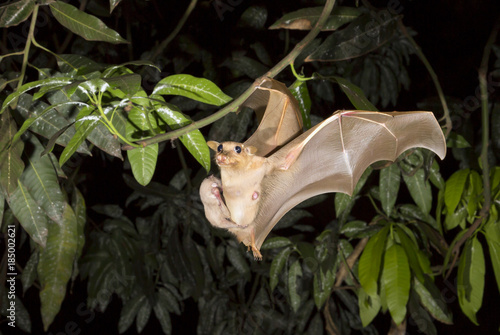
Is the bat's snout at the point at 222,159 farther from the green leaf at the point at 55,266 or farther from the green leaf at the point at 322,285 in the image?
the green leaf at the point at 322,285

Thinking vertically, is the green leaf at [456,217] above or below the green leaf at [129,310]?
above

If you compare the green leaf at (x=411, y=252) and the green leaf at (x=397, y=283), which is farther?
the green leaf at (x=411, y=252)

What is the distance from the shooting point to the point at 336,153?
5.04 ft

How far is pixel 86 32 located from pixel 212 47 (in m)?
1.64

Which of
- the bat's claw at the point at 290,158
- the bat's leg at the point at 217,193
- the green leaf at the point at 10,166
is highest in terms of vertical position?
the green leaf at the point at 10,166

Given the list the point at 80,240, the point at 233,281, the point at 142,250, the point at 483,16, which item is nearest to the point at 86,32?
the point at 80,240

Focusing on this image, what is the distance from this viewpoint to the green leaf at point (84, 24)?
136cm

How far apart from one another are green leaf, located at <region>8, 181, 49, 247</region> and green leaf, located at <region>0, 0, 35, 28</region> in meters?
0.47

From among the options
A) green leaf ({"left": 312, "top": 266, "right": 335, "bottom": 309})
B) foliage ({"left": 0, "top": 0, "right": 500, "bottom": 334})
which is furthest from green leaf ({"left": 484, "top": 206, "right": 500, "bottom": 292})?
green leaf ({"left": 312, "top": 266, "right": 335, "bottom": 309})

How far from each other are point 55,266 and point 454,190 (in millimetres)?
1740

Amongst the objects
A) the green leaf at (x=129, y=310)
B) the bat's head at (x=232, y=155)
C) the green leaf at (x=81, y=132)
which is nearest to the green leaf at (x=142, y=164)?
the green leaf at (x=81, y=132)

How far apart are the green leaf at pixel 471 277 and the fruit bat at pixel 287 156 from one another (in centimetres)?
96

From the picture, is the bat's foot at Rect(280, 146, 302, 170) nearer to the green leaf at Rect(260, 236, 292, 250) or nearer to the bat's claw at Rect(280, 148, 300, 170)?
the bat's claw at Rect(280, 148, 300, 170)

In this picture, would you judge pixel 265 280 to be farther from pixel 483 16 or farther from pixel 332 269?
pixel 483 16
